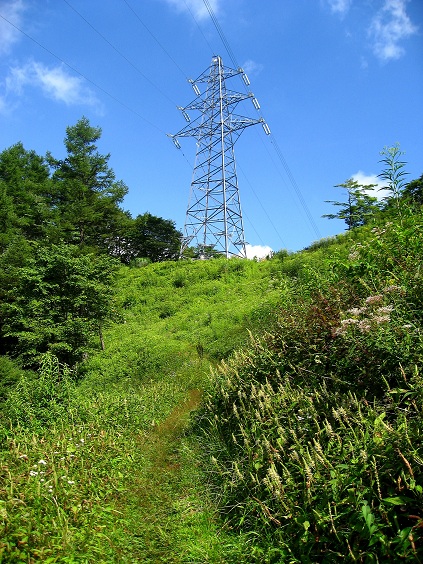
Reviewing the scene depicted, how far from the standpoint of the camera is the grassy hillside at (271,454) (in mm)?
2553

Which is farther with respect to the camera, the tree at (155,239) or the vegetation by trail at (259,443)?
the tree at (155,239)

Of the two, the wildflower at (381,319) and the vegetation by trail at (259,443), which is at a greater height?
the wildflower at (381,319)

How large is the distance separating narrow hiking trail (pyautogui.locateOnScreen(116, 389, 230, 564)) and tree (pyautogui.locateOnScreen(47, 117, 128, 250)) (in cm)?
1956

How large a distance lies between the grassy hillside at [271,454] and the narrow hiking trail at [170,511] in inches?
0.6

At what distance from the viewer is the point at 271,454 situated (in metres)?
3.21

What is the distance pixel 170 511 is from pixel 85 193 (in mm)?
25591

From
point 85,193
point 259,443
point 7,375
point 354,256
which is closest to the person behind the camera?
point 259,443

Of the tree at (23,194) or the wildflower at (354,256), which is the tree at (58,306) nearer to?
the wildflower at (354,256)

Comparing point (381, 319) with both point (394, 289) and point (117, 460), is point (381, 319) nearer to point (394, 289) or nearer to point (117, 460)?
point (394, 289)

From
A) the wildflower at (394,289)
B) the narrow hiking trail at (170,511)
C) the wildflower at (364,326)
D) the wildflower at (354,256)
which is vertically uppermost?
the wildflower at (354,256)

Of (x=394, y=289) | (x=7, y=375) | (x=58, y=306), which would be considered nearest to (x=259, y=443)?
(x=394, y=289)

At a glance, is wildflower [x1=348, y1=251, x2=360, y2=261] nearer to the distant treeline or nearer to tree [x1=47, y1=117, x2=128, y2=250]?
the distant treeline

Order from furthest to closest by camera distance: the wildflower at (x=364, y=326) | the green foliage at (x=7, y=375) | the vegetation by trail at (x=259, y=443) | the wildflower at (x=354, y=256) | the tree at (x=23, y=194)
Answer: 1. the tree at (x=23, y=194)
2. the green foliage at (x=7, y=375)
3. the wildflower at (x=354, y=256)
4. the wildflower at (x=364, y=326)
5. the vegetation by trail at (x=259, y=443)

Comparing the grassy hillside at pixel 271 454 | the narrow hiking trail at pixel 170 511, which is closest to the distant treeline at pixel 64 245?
the grassy hillside at pixel 271 454
